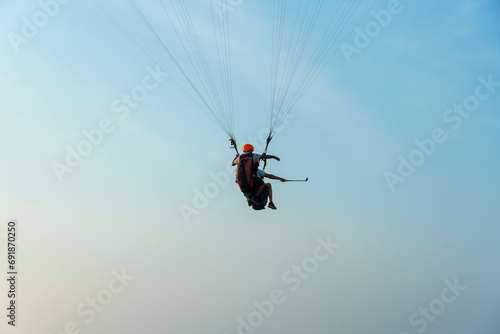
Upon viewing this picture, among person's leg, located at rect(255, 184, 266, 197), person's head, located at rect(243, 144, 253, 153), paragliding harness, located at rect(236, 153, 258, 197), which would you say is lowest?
person's leg, located at rect(255, 184, 266, 197)

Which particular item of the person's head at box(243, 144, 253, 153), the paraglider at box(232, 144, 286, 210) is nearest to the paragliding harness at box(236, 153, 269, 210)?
the paraglider at box(232, 144, 286, 210)

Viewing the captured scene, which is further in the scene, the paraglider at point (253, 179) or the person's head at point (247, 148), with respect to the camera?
the person's head at point (247, 148)

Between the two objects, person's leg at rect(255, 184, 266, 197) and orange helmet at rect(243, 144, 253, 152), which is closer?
person's leg at rect(255, 184, 266, 197)

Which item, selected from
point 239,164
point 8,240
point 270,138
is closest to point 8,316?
point 8,240

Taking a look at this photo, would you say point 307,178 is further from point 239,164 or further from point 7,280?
point 7,280

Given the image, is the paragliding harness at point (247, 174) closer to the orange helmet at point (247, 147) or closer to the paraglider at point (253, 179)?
the paraglider at point (253, 179)

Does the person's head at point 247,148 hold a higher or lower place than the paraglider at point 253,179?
higher

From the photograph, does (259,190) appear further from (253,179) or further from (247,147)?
(247,147)

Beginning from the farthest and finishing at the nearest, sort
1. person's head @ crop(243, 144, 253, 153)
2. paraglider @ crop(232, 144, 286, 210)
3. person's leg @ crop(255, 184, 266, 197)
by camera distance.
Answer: person's head @ crop(243, 144, 253, 153), person's leg @ crop(255, 184, 266, 197), paraglider @ crop(232, 144, 286, 210)

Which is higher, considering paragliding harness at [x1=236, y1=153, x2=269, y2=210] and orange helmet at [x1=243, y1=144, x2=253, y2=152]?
orange helmet at [x1=243, y1=144, x2=253, y2=152]

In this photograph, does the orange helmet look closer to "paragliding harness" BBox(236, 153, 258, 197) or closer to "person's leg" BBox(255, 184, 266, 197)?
"paragliding harness" BBox(236, 153, 258, 197)

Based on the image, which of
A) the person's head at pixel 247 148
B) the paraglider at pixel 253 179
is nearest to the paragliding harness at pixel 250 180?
the paraglider at pixel 253 179

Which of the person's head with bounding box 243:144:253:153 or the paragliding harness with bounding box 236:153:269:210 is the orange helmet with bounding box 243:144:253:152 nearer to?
the person's head with bounding box 243:144:253:153

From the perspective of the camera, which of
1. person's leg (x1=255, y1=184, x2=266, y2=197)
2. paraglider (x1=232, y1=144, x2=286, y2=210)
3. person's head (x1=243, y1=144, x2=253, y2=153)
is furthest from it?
person's head (x1=243, y1=144, x2=253, y2=153)
